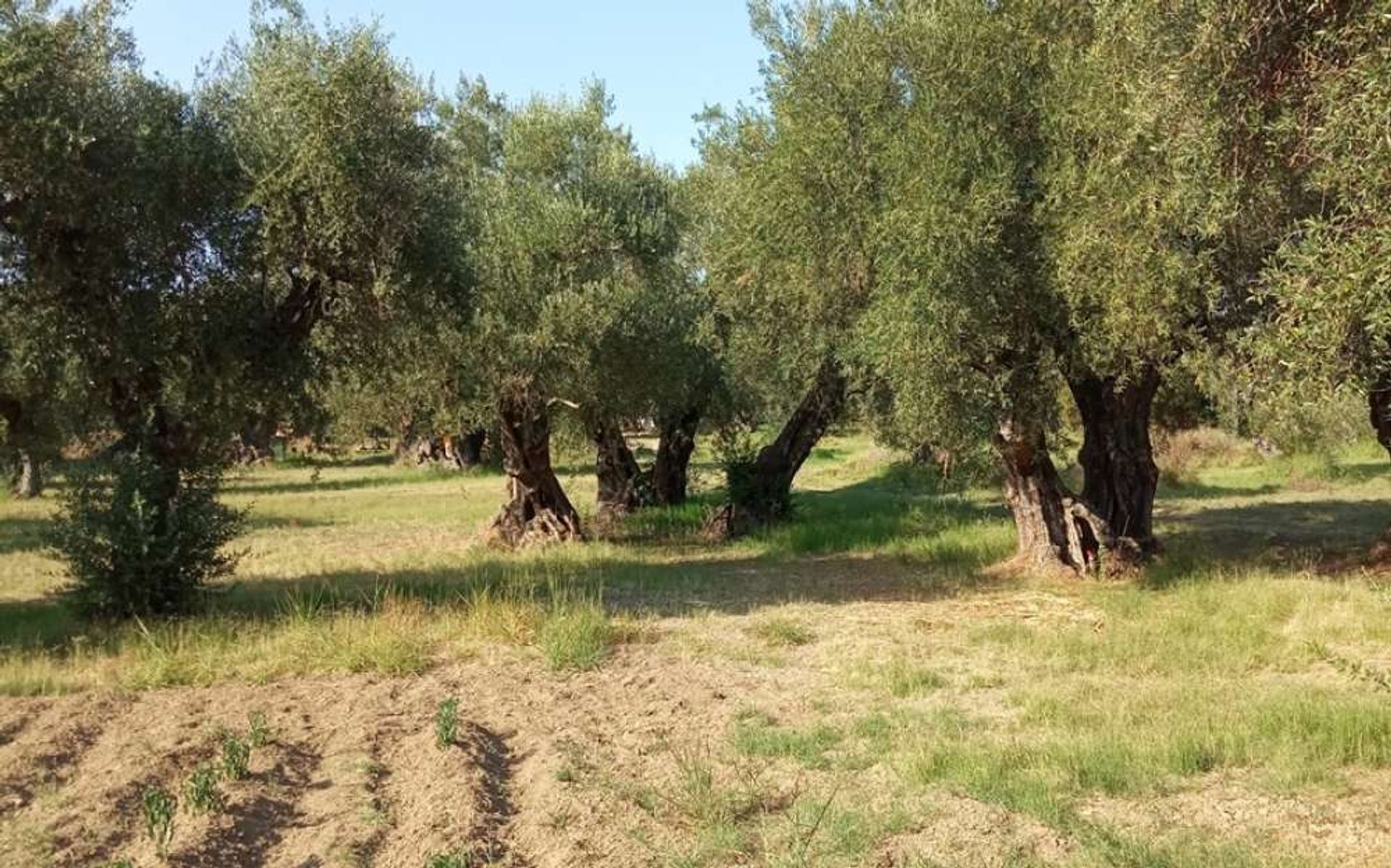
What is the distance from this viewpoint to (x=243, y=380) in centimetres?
1230

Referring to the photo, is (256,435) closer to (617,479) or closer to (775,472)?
(775,472)

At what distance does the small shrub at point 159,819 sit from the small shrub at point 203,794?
0.42ft

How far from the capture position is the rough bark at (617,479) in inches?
1015

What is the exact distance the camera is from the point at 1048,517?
15.7m

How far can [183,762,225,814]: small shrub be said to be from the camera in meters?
5.81

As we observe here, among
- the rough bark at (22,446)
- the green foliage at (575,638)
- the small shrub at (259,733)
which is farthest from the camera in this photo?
the rough bark at (22,446)

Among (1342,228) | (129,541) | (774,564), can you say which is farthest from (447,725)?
(774,564)

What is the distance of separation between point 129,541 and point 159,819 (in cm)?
662

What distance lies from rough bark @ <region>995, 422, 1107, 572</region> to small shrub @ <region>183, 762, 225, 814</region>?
Answer: 11.5 meters

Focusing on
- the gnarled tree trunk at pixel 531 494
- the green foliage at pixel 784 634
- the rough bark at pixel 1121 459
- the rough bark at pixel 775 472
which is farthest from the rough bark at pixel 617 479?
the green foliage at pixel 784 634

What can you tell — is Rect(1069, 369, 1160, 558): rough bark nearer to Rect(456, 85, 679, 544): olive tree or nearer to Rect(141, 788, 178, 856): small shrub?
Rect(456, 85, 679, 544): olive tree

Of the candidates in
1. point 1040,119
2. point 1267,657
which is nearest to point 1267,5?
point 1267,657

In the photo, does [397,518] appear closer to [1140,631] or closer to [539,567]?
[539,567]

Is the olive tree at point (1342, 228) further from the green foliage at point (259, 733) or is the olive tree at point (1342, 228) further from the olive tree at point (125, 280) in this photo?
the olive tree at point (125, 280)
